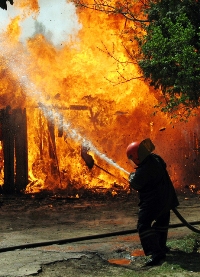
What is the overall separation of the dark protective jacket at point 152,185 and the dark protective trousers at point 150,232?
0.11 meters

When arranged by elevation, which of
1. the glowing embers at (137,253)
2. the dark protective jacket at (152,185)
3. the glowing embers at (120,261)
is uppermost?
the dark protective jacket at (152,185)

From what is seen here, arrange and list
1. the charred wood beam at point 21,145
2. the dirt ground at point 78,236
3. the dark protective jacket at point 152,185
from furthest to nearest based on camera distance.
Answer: the charred wood beam at point 21,145
the dark protective jacket at point 152,185
the dirt ground at point 78,236

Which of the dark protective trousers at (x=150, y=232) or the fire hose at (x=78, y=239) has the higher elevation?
the dark protective trousers at (x=150, y=232)

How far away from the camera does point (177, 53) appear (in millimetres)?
7648

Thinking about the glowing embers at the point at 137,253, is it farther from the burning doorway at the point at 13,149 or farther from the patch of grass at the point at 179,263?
the burning doorway at the point at 13,149

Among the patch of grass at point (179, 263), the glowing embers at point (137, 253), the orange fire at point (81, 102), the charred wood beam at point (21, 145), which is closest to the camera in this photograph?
the patch of grass at point (179, 263)

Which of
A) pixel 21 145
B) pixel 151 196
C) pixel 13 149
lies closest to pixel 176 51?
pixel 151 196

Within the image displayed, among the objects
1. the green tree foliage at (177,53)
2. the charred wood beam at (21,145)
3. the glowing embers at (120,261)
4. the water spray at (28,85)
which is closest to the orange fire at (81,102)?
the water spray at (28,85)

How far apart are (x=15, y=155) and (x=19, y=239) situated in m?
7.37

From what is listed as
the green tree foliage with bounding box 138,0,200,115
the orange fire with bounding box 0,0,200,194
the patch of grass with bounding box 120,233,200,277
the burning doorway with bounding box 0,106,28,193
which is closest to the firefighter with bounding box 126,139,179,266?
the patch of grass with bounding box 120,233,200,277

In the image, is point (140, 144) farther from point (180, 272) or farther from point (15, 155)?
point (15, 155)

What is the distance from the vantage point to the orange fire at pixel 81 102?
16.3 meters

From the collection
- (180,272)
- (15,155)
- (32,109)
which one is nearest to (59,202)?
(15,155)

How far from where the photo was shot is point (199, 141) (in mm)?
19031
